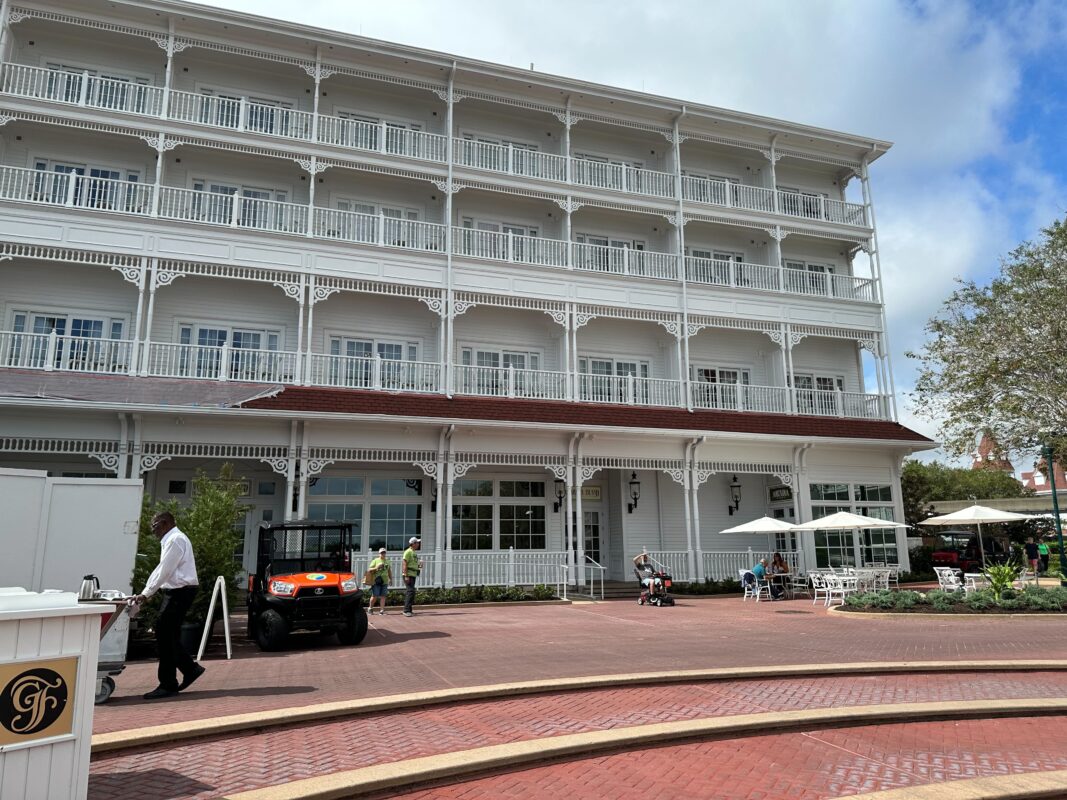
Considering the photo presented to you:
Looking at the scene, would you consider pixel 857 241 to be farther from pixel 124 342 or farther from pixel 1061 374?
pixel 124 342

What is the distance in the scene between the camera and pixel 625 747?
18.8ft

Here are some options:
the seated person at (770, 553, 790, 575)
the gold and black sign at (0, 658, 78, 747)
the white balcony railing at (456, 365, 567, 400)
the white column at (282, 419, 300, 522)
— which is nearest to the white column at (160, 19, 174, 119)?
the white column at (282, 419, 300, 522)

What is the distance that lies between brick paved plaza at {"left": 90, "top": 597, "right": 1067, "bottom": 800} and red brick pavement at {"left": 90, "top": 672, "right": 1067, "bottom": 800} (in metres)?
0.02

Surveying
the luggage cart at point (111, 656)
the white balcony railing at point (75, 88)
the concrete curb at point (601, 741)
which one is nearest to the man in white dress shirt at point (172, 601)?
the luggage cart at point (111, 656)

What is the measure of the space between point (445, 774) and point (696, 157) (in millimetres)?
24553

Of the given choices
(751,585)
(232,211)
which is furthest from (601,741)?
(232,211)

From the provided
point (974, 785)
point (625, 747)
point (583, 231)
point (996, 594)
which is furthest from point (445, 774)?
point (583, 231)

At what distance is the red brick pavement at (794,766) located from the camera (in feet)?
15.8

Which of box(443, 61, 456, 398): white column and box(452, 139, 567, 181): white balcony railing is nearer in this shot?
box(443, 61, 456, 398): white column

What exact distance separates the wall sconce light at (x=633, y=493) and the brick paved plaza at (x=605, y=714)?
997 cm

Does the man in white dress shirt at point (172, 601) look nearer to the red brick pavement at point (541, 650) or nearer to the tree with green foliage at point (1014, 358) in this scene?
the red brick pavement at point (541, 650)

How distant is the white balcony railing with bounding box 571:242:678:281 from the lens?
22.8 metres

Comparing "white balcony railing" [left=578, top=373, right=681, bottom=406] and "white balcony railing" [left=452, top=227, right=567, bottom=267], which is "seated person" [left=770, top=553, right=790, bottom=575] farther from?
"white balcony railing" [left=452, top=227, right=567, bottom=267]

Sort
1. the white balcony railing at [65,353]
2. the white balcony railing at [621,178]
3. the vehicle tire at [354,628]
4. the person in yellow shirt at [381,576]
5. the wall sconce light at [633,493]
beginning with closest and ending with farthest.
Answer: the vehicle tire at [354,628], the person in yellow shirt at [381,576], the white balcony railing at [65,353], the wall sconce light at [633,493], the white balcony railing at [621,178]
